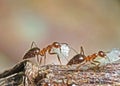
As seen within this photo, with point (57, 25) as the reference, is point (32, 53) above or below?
below

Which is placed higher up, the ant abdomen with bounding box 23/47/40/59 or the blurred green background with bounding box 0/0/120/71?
the blurred green background with bounding box 0/0/120/71

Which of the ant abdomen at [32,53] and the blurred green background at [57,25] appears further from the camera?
the blurred green background at [57,25]

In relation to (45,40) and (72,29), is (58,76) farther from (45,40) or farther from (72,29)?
(72,29)

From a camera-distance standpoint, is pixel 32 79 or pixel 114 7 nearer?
pixel 32 79

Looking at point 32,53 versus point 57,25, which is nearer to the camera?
point 32,53

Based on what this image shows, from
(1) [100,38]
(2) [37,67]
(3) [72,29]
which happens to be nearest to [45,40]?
(3) [72,29]

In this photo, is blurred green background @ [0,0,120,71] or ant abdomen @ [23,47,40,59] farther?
blurred green background @ [0,0,120,71]

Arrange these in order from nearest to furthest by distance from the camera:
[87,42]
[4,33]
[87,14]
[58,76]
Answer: [58,76] < [4,33] < [87,42] < [87,14]

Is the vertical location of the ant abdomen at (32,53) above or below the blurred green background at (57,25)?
below
